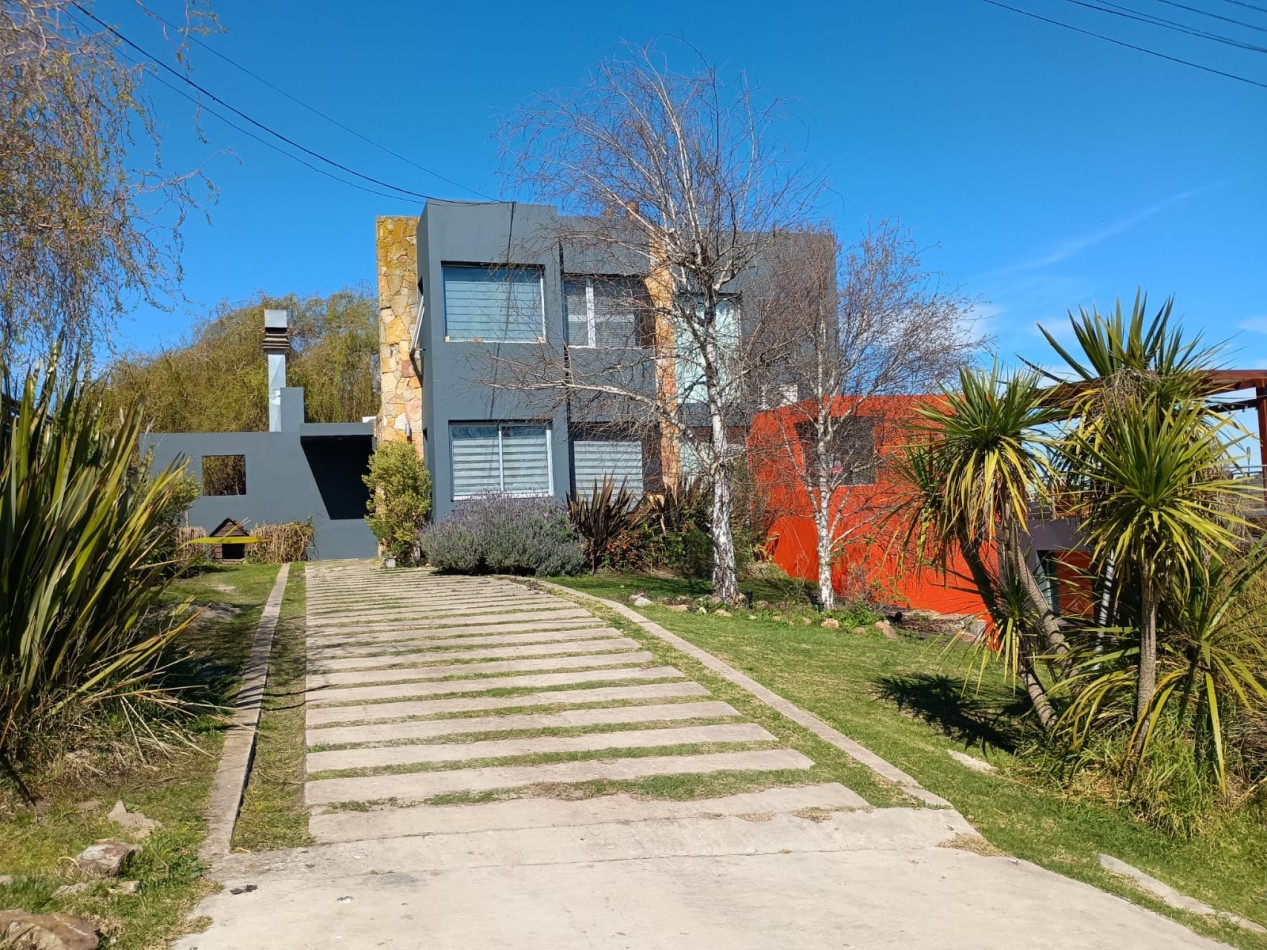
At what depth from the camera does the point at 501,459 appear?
18.3 meters

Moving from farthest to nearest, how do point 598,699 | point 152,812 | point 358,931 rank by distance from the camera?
point 598,699 < point 152,812 < point 358,931

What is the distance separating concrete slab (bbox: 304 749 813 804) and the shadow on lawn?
5.96 ft

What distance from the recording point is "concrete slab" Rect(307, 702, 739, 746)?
6816mm

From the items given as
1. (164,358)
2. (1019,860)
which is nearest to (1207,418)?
(1019,860)

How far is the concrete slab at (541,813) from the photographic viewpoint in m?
5.21

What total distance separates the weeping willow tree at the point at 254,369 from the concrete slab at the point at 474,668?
18515mm

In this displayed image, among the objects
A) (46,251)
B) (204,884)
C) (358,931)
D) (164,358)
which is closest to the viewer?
(358,931)

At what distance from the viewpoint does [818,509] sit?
46.9ft

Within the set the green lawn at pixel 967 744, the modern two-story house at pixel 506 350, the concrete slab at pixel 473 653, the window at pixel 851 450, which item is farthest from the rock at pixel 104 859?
the modern two-story house at pixel 506 350

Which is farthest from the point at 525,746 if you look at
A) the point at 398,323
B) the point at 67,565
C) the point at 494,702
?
the point at 398,323

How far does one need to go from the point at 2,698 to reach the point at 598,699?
12.8ft

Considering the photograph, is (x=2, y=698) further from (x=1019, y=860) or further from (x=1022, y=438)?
(x=1022, y=438)

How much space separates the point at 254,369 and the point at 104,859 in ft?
88.1

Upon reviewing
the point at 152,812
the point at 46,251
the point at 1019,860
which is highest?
the point at 46,251
